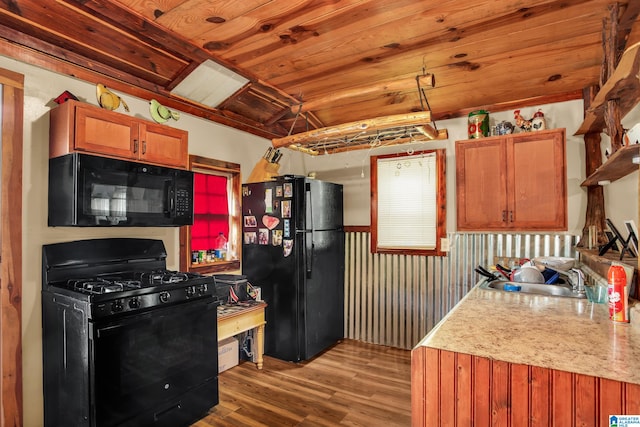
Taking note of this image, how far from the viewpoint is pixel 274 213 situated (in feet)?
11.1

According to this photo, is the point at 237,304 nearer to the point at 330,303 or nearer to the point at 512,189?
the point at 330,303

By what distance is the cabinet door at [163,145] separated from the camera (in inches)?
93.6

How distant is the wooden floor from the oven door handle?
783 millimetres

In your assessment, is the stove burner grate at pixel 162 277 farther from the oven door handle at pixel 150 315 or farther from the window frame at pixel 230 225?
the window frame at pixel 230 225

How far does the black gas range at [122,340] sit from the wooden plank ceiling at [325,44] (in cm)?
132

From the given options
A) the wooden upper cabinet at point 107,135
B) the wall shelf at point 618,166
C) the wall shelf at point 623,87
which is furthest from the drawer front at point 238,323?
the wall shelf at point 623,87

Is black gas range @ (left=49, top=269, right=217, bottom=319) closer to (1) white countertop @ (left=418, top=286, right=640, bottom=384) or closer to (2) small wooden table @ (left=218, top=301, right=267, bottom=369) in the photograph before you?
(2) small wooden table @ (left=218, top=301, right=267, bottom=369)

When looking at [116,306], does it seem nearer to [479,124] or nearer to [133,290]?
[133,290]

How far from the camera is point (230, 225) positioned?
11.8 feet

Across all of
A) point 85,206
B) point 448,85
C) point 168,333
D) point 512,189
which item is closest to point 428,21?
point 448,85

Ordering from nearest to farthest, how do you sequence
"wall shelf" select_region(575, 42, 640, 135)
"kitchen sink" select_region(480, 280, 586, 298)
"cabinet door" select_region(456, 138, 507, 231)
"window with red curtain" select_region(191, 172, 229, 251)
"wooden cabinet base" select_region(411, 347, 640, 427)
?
1. "wooden cabinet base" select_region(411, 347, 640, 427)
2. "wall shelf" select_region(575, 42, 640, 135)
3. "kitchen sink" select_region(480, 280, 586, 298)
4. "cabinet door" select_region(456, 138, 507, 231)
5. "window with red curtain" select_region(191, 172, 229, 251)

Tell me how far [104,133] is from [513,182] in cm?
321

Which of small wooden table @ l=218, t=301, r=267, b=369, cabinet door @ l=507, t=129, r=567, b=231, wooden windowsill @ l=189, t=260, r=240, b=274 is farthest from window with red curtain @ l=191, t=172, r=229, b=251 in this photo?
cabinet door @ l=507, t=129, r=567, b=231

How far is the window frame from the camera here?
2996mm
